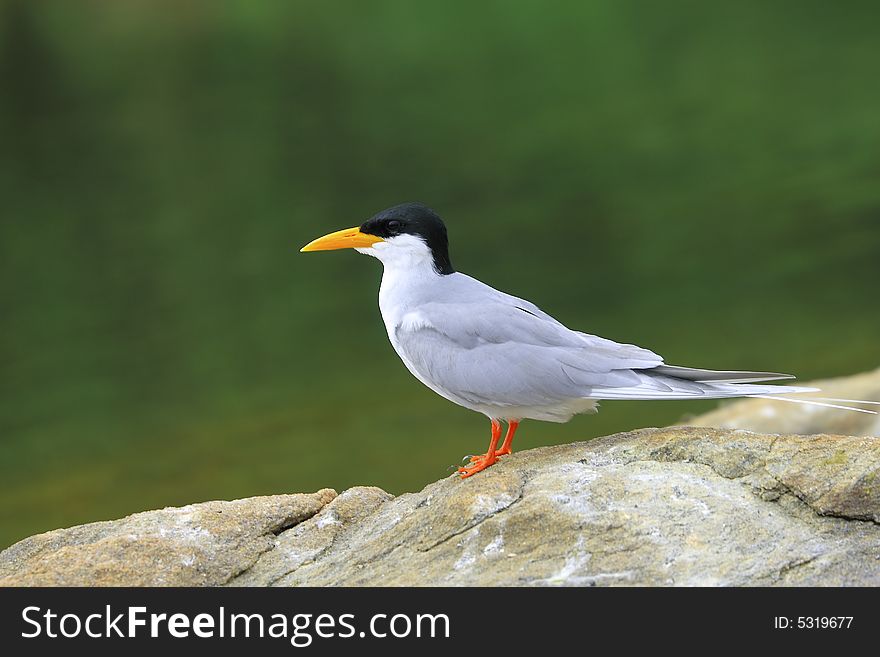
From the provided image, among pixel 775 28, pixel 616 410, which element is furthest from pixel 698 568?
pixel 775 28

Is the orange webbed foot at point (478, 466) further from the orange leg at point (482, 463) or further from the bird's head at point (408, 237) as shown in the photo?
the bird's head at point (408, 237)

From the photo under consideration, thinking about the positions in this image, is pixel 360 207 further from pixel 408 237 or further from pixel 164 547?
pixel 164 547

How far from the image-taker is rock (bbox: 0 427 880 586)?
4.76 metres

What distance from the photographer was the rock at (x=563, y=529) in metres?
4.76

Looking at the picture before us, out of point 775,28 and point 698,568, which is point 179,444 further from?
point 775,28

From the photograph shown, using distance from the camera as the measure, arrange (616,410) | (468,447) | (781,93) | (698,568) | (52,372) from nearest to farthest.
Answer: (698,568) → (468,447) → (616,410) → (52,372) → (781,93)

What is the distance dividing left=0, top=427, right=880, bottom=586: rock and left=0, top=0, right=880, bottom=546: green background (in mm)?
5112

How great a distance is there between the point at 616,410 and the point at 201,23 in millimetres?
18268

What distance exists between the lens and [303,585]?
5.30 meters

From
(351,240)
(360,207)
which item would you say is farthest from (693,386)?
(360,207)

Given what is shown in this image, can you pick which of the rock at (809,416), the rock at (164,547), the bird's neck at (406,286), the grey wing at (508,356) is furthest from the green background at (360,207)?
the grey wing at (508,356)

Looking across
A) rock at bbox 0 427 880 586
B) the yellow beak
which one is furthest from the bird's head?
rock at bbox 0 427 880 586

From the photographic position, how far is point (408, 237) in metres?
6.40

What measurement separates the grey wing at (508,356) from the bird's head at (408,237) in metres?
0.35
